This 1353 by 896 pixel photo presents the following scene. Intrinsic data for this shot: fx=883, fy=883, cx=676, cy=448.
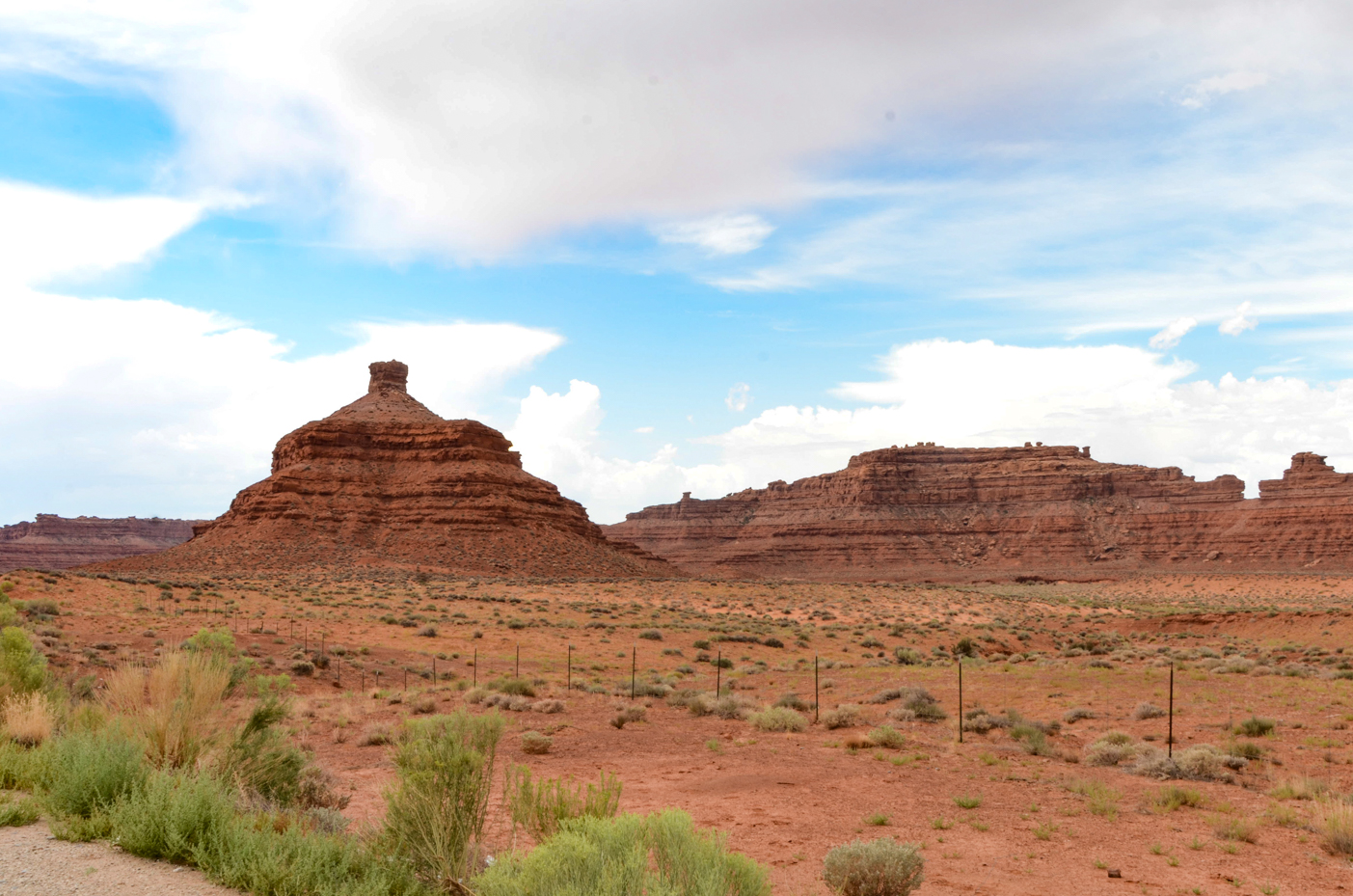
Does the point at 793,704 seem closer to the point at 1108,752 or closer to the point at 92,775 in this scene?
the point at 1108,752

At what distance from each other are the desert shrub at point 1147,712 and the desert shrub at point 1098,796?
5897 mm

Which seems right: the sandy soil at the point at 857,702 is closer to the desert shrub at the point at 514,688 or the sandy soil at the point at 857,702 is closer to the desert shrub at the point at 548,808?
the desert shrub at the point at 514,688

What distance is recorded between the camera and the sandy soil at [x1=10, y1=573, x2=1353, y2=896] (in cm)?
937

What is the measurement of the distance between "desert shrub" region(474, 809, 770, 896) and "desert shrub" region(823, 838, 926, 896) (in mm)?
1692

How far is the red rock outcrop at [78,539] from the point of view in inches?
5280

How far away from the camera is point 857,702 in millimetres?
19531

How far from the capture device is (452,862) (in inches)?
259

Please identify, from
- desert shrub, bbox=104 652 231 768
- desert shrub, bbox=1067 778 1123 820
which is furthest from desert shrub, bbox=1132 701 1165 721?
desert shrub, bbox=104 652 231 768

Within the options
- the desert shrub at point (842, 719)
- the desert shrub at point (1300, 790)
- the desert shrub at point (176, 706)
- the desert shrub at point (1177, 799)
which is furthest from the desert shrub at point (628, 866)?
the desert shrub at point (842, 719)

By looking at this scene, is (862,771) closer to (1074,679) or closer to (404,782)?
(404,782)

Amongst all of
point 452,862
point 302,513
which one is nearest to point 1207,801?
point 452,862

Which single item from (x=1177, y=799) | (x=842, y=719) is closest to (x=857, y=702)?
(x=842, y=719)

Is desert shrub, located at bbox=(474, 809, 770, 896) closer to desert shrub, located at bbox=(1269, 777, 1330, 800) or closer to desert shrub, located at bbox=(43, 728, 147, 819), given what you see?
desert shrub, located at bbox=(43, 728, 147, 819)

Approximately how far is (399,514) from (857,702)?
2532 inches
